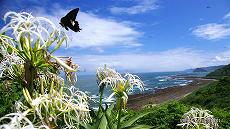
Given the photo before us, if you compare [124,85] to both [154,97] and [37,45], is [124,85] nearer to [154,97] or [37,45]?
[37,45]

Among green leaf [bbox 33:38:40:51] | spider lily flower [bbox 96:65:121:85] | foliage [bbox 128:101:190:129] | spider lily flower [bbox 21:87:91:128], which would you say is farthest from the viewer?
foliage [bbox 128:101:190:129]

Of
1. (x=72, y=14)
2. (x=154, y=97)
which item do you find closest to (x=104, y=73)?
(x=72, y=14)

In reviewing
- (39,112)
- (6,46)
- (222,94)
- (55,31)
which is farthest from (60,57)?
(222,94)

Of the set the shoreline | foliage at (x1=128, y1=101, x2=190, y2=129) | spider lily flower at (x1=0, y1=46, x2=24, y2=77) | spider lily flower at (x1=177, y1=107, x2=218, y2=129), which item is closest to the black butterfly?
spider lily flower at (x1=0, y1=46, x2=24, y2=77)

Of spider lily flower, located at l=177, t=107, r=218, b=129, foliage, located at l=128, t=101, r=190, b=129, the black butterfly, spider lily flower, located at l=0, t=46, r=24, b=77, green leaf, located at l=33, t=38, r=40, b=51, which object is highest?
the black butterfly

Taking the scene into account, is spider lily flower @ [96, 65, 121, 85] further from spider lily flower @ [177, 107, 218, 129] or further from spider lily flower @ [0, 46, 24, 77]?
spider lily flower @ [0, 46, 24, 77]

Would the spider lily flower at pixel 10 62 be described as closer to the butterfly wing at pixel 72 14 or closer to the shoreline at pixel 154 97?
the butterfly wing at pixel 72 14

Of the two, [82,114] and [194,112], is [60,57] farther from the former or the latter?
[194,112]

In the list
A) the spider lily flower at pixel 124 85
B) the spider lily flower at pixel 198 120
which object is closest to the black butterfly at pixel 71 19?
the spider lily flower at pixel 124 85

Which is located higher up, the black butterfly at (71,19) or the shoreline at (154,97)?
the black butterfly at (71,19)

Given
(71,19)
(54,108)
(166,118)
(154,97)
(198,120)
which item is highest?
(71,19)

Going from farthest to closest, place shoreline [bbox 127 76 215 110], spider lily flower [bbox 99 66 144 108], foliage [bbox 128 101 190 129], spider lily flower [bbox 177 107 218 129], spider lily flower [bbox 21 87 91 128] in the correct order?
shoreline [bbox 127 76 215 110]
foliage [bbox 128 101 190 129]
spider lily flower [bbox 99 66 144 108]
spider lily flower [bbox 177 107 218 129]
spider lily flower [bbox 21 87 91 128]
